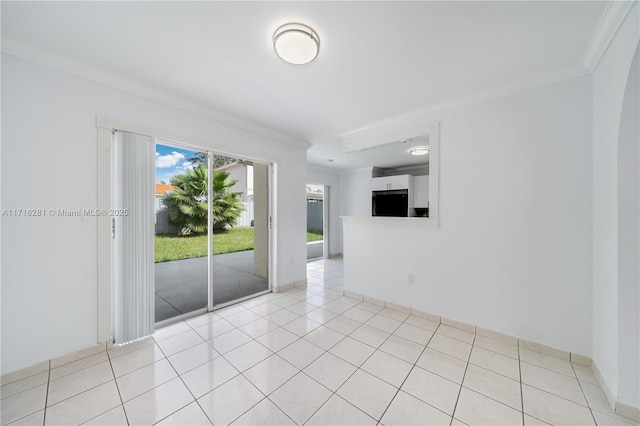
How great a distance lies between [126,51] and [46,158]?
114 centimetres

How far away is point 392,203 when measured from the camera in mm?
5250

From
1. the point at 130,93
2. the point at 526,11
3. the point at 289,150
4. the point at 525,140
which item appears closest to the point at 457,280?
the point at 525,140

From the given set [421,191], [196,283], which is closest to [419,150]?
[421,191]

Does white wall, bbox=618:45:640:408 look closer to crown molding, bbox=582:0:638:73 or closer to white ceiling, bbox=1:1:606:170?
crown molding, bbox=582:0:638:73

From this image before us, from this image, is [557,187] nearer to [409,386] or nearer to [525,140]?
[525,140]

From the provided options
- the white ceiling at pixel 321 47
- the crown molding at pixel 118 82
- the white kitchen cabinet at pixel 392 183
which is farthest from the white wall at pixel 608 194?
the crown molding at pixel 118 82

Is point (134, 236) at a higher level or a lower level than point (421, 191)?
lower

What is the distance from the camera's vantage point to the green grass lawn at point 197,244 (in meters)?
2.76

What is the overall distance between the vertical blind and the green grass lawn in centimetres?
27

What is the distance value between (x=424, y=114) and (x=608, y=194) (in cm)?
186

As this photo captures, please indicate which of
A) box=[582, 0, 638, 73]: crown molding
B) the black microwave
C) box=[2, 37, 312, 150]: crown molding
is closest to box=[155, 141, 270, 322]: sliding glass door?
box=[2, 37, 312, 150]: crown molding

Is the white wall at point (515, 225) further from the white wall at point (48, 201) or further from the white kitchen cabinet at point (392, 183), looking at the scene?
the white wall at point (48, 201)

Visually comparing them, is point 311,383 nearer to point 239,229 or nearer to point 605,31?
point 239,229

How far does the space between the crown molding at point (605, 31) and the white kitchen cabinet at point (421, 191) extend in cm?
320
